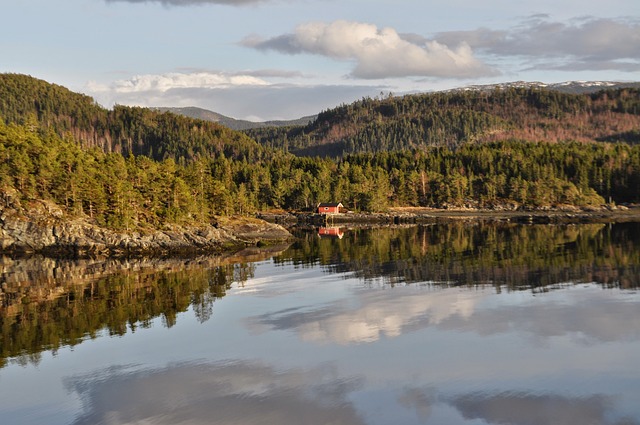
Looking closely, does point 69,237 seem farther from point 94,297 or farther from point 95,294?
point 94,297

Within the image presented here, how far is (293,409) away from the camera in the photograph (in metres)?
28.5

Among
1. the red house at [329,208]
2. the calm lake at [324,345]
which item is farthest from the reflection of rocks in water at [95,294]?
the red house at [329,208]

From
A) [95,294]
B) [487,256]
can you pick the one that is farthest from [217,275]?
[487,256]

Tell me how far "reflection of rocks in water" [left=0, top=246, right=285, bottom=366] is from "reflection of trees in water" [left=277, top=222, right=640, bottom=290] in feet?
52.9

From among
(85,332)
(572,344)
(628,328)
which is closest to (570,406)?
(572,344)

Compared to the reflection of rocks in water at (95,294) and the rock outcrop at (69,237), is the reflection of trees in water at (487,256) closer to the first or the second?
the reflection of rocks in water at (95,294)

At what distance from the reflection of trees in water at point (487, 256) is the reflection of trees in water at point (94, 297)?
17598mm

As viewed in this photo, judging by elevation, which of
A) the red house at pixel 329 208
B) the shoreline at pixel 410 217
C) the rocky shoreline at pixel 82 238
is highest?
the rocky shoreline at pixel 82 238

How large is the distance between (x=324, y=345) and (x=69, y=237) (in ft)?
213

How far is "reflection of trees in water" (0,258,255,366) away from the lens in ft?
141

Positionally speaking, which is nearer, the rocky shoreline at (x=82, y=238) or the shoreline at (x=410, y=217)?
the rocky shoreline at (x=82, y=238)

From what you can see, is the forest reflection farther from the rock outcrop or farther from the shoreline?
the shoreline

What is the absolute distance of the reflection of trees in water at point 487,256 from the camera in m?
65.1

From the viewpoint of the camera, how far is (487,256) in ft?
274
